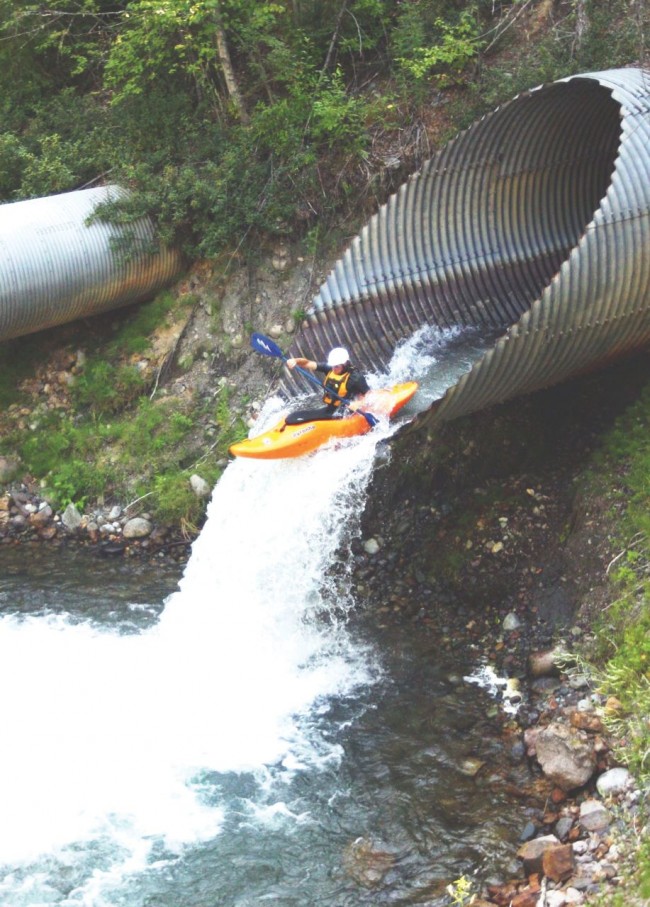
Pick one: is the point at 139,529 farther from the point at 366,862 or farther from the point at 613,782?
the point at 613,782

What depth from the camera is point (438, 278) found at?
11.1m

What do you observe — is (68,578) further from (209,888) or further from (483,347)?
(483,347)

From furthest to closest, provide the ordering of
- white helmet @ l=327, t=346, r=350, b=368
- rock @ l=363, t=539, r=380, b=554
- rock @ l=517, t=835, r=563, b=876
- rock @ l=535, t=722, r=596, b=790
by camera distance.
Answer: rock @ l=363, t=539, r=380, b=554, white helmet @ l=327, t=346, r=350, b=368, rock @ l=535, t=722, r=596, b=790, rock @ l=517, t=835, r=563, b=876

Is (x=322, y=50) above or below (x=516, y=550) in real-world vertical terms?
above

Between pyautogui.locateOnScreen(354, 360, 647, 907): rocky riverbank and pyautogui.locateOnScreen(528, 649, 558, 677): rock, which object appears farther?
pyautogui.locateOnScreen(528, 649, 558, 677): rock

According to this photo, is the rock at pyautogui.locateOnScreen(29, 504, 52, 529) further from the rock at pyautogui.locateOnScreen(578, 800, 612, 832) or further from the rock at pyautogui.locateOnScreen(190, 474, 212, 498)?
the rock at pyautogui.locateOnScreen(578, 800, 612, 832)

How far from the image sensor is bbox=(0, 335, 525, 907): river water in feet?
23.4

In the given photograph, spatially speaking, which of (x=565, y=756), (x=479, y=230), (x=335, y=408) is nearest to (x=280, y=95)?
(x=479, y=230)

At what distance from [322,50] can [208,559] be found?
7043 millimetres

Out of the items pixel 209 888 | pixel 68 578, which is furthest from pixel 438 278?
pixel 209 888

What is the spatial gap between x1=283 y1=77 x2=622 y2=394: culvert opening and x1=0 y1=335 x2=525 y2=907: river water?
485mm

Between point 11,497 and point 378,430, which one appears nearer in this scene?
point 378,430

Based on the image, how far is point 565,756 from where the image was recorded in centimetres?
739

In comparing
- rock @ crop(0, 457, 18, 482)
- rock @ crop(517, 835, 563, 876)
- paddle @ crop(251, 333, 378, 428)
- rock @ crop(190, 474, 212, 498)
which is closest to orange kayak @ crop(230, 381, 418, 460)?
paddle @ crop(251, 333, 378, 428)
